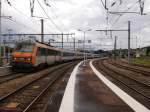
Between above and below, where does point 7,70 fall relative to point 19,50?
below

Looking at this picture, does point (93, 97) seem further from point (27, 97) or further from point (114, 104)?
point (27, 97)

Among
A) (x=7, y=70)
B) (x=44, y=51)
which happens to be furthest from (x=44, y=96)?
(x=44, y=51)

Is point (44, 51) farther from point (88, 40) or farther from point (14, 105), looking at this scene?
point (88, 40)

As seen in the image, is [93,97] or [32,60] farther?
[32,60]

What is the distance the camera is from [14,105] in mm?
9875

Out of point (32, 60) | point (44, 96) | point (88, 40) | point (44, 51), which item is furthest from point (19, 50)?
point (88, 40)

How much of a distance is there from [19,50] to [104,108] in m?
18.0

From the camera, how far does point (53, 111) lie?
29.3ft

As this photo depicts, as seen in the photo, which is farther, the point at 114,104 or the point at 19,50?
the point at 19,50

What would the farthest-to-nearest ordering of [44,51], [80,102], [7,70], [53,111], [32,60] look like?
[44,51]
[7,70]
[32,60]
[80,102]
[53,111]

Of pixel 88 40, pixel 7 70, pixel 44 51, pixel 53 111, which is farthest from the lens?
pixel 88 40

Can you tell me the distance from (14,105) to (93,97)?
3.46 m

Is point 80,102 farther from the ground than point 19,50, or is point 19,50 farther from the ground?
point 19,50

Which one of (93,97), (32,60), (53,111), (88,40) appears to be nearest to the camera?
(53,111)
